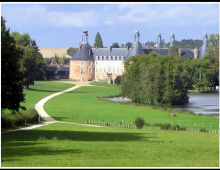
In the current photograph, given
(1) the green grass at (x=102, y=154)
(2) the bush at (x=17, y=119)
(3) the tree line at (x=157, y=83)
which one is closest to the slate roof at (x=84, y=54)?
(3) the tree line at (x=157, y=83)

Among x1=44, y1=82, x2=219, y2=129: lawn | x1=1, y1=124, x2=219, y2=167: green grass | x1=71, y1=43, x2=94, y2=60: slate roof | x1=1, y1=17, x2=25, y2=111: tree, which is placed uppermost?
x1=71, y1=43, x2=94, y2=60: slate roof

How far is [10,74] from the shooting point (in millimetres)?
23250

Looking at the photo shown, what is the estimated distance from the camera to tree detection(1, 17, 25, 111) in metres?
22.3

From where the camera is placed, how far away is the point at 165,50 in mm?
114250

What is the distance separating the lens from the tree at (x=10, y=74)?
22.3 meters

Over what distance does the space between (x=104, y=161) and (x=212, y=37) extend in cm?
9256

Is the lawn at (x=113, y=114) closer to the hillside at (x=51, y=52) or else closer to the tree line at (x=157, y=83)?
the tree line at (x=157, y=83)

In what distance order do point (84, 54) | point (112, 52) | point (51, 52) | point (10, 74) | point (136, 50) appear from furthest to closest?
point (51, 52) < point (112, 52) < point (84, 54) < point (136, 50) < point (10, 74)

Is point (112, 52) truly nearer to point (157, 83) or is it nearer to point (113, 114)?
point (157, 83)

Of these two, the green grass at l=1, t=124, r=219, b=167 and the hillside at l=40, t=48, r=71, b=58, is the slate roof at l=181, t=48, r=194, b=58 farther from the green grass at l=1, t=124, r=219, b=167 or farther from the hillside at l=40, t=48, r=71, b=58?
the green grass at l=1, t=124, r=219, b=167

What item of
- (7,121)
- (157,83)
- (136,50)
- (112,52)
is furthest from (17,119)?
(112,52)

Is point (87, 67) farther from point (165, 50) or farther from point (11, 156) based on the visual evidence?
point (11, 156)

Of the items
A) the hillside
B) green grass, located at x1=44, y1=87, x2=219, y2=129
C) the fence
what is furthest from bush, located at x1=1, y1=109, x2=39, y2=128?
the hillside

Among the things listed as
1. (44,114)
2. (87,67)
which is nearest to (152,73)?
(44,114)
